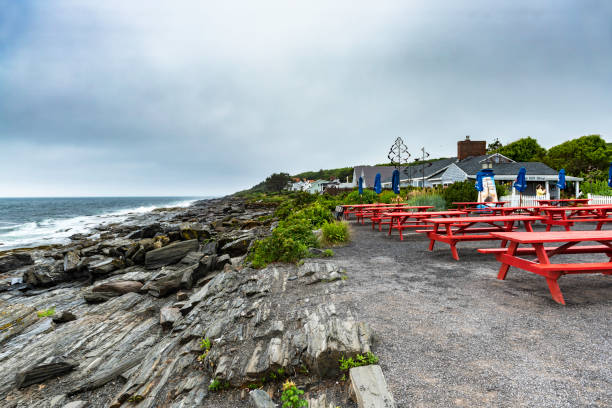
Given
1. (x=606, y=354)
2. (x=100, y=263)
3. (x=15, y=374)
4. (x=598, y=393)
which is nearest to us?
(x=598, y=393)

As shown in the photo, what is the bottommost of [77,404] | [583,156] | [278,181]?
[77,404]

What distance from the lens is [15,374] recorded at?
14.8ft

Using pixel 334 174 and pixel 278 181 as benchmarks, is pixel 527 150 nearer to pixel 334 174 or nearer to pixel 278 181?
pixel 278 181

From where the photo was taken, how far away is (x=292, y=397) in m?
2.35

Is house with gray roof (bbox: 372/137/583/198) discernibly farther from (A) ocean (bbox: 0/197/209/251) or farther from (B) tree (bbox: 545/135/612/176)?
(A) ocean (bbox: 0/197/209/251)

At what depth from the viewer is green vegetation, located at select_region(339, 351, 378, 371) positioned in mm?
2609

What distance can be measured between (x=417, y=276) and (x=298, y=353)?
3.08 metres

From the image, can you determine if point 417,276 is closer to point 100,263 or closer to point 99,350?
point 99,350

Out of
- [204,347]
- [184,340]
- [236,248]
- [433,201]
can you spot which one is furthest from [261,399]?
[433,201]

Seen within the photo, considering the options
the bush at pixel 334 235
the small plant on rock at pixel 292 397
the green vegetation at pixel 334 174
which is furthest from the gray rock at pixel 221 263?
the green vegetation at pixel 334 174

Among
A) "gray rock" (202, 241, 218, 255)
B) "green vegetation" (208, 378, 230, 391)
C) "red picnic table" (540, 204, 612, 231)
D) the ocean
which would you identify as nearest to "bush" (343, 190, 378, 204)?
"red picnic table" (540, 204, 612, 231)

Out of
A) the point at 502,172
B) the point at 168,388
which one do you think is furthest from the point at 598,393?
the point at 502,172

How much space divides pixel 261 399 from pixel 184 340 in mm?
2141

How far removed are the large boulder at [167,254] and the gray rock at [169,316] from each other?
17.6 ft
